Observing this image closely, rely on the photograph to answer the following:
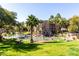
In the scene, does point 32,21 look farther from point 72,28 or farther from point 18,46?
point 72,28

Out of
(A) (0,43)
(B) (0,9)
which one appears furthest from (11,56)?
(B) (0,9)

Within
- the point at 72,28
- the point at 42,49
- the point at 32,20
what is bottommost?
the point at 42,49

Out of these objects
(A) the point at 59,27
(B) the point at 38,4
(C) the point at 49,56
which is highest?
(B) the point at 38,4

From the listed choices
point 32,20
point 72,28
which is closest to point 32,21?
point 32,20

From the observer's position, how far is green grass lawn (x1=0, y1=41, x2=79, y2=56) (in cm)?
418

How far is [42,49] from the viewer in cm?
420

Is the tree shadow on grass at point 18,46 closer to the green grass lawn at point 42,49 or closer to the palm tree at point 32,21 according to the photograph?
the green grass lawn at point 42,49

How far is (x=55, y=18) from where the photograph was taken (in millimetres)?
4164

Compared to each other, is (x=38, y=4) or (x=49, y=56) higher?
(x=38, y=4)

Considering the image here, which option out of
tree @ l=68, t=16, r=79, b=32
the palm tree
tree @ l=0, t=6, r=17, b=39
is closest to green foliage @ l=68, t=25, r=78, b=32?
tree @ l=68, t=16, r=79, b=32

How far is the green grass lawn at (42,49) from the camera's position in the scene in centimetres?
418

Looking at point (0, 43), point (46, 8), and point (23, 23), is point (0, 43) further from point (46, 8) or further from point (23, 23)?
point (46, 8)

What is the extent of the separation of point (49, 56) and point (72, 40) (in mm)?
327

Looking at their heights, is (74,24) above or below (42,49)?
above
